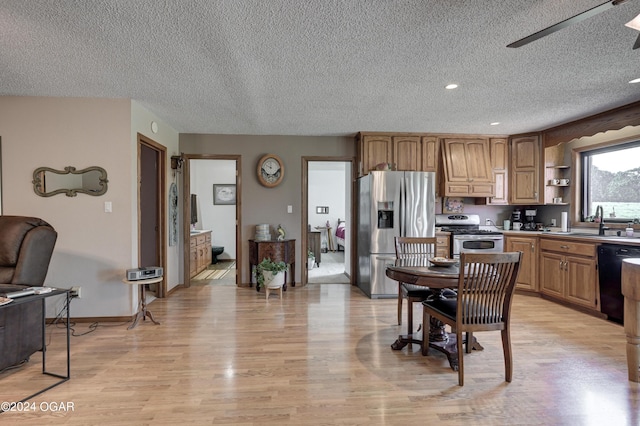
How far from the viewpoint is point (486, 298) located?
223 centimetres

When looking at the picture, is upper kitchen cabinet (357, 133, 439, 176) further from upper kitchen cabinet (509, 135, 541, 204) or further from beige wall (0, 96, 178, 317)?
beige wall (0, 96, 178, 317)

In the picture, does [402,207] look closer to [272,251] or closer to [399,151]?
[399,151]

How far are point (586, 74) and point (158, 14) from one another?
11.2 feet

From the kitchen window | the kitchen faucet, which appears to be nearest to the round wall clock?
the kitchen faucet

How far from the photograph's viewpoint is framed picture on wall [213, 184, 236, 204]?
7574 mm

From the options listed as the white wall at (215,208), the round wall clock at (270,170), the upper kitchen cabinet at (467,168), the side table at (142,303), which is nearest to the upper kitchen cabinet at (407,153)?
the upper kitchen cabinet at (467,168)

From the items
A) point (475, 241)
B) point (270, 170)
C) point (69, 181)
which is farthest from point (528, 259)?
point (69, 181)

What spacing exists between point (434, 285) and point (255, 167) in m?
3.50

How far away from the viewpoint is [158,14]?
1.92m

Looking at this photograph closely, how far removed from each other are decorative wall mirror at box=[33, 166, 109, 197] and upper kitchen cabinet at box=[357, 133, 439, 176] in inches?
132

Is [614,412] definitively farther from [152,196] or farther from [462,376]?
[152,196]

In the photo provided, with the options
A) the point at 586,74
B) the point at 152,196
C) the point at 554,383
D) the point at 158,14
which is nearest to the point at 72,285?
the point at 152,196

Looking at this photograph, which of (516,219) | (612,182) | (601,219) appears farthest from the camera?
(516,219)

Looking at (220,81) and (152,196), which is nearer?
(220,81)
